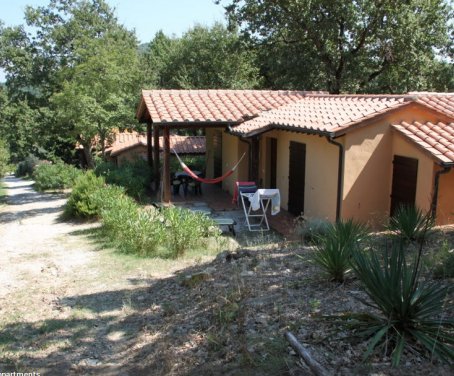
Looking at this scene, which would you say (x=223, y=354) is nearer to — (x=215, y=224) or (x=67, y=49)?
(x=215, y=224)

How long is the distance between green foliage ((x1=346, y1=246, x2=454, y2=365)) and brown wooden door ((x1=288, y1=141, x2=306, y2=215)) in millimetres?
7873

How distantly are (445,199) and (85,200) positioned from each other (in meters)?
8.77

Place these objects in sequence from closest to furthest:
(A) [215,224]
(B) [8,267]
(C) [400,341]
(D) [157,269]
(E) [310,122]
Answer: (C) [400,341] → (D) [157,269] → (B) [8,267] → (A) [215,224] → (E) [310,122]

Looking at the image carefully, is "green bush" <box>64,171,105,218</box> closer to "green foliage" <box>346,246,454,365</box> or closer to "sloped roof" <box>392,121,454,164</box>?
"sloped roof" <box>392,121,454,164</box>

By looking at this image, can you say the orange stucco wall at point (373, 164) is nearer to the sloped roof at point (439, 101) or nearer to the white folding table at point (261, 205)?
the sloped roof at point (439, 101)

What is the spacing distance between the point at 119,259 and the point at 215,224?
222 cm

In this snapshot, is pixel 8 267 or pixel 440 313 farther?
pixel 8 267

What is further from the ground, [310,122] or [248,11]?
[248,11]

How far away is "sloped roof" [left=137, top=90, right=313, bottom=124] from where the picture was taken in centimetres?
1346

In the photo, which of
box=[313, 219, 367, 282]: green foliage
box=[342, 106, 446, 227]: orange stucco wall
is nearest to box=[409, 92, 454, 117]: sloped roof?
box=[342, 106, 446, 227]: orange stucco wall

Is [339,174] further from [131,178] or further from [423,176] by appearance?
[131,178]

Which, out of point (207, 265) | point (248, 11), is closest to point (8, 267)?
point (207, 265)

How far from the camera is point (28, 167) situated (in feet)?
137

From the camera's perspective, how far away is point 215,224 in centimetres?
995
